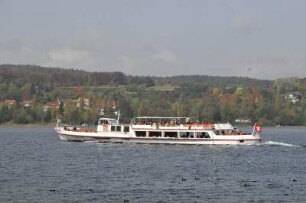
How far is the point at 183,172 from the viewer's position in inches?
3573

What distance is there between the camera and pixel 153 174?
88.2 metres

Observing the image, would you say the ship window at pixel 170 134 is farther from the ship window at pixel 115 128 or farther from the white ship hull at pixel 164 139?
the ship window at pixel 115 128

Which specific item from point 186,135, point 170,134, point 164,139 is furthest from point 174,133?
point 186,135

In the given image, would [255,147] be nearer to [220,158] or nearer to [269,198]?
[220,158]

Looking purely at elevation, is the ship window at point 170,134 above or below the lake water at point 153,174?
above

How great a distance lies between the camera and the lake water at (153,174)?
68312 mm

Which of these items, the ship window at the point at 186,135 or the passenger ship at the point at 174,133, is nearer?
the passenger ship at the point at 174,133

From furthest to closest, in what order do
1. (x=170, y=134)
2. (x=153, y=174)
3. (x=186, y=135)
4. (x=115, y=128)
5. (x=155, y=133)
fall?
(x=115, y=128) < (x=155, y=133) < (x=170, y=134) < (x=186, y=135) < (x=153, y=174)

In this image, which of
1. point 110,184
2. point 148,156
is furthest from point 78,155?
point 110,184

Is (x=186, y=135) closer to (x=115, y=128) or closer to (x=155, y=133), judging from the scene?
(x=155, y=133)

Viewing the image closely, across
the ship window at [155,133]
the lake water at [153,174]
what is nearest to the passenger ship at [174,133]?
the ship window at [155,133]

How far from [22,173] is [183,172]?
727 inches

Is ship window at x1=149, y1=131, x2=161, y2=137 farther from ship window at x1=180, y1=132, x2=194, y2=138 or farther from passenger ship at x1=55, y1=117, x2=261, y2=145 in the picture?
ship window at x1=180, y1=132, x2=194, y2=138

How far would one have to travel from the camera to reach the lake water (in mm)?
68312
